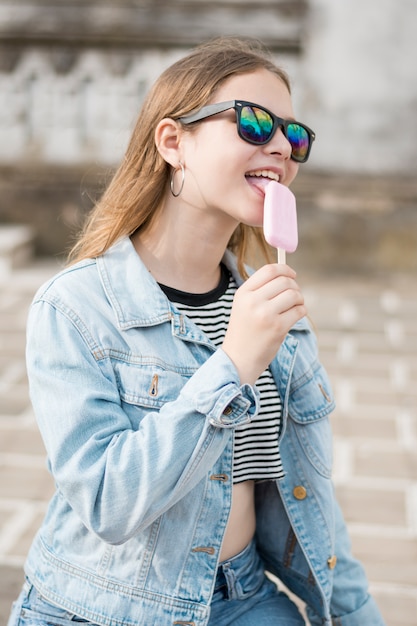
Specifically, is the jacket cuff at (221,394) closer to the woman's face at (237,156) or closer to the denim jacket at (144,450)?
the denim jacket at (144,450)

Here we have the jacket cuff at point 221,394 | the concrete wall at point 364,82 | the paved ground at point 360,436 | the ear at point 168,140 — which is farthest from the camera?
the concrete wall at point 364,82

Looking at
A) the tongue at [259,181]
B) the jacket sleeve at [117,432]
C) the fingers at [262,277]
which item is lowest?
the jacket sleeve at [117,432]

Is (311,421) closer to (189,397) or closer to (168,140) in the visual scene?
(189,397)

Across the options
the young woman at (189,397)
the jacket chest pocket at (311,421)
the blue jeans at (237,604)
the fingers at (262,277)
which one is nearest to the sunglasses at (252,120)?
the young woman at (189,397)

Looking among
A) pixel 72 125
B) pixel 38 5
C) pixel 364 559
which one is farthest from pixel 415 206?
pixel 364 559

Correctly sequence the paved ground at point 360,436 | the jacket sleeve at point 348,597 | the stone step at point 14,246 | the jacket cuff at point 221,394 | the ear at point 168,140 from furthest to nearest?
the stone step at point 14,246, the paved ground at point 360,436, the jacket sleeve at point 348,597, the ear at point 168,140, the jacket cuff at point 221,394

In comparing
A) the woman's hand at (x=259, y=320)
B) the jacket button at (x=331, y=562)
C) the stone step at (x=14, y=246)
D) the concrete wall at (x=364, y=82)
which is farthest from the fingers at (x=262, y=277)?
the concrete wall at (x=364, y=82)

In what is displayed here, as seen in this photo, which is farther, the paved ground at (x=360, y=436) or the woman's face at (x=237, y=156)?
the paved ground at (x=360, y=436)

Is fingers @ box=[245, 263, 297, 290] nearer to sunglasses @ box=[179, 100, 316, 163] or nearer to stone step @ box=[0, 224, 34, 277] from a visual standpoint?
sunglasses @ box=[179, 100, 316, 163]

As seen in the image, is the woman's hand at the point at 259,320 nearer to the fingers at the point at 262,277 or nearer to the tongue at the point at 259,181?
the fingers at the point at 262,277

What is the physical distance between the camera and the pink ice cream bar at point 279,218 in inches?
66.3

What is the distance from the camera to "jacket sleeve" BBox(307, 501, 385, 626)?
203cm

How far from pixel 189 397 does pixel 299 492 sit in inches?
19.6

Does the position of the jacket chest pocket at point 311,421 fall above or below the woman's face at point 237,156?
below
